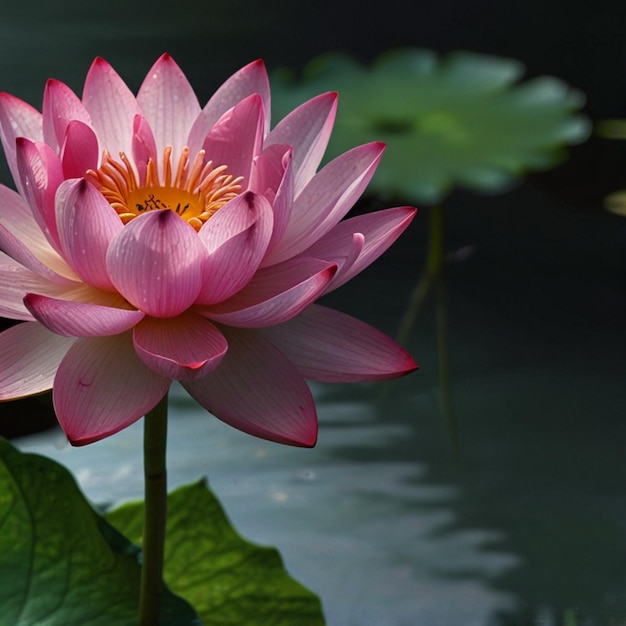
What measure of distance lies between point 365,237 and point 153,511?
0.22 metres

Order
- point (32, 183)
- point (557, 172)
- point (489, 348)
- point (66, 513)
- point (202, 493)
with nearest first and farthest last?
point (32, 183) → point (66, 513) → point (202, 493) → point (489, 348) → point (557, 172)

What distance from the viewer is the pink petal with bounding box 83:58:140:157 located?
63 cm

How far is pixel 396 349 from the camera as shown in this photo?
562mm

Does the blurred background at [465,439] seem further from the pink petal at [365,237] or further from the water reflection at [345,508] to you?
the pink petal at [365,237]

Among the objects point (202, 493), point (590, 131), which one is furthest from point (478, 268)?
point (202, 493)

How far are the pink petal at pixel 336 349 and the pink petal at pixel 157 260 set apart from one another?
7 cm

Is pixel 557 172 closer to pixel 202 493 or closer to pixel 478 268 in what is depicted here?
pixel 478 268

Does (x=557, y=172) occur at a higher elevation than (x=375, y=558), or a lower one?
higher

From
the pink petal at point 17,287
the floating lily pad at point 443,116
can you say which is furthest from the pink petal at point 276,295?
the floating lily pad at point 443,116

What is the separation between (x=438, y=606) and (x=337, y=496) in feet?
0.55

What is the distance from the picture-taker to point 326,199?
1.89 feet

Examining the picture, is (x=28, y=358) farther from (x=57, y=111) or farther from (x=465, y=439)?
(x=465, y=439)

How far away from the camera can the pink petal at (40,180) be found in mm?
521

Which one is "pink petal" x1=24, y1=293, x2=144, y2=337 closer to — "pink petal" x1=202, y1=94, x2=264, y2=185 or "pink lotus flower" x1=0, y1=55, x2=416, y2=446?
"pink lotus flower" x1=0, y1=55, x2=416, y2=446
